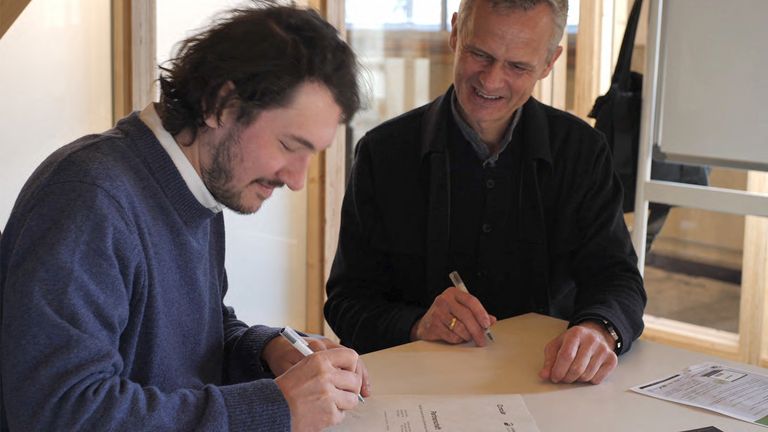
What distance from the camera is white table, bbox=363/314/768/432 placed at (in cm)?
125

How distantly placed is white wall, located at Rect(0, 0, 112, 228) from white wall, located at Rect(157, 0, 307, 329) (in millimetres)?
547

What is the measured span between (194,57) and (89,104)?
1.61 meters

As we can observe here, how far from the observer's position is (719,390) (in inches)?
54.2

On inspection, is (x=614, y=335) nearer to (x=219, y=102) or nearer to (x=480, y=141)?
(x=480, y=141)

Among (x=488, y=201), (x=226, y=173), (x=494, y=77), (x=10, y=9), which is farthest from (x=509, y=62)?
(x=10, y=9)

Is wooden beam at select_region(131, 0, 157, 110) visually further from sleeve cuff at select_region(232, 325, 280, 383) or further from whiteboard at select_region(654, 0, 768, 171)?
whiteboard at select_region(654, 0, 768, 171)

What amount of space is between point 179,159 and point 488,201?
0.88 meters

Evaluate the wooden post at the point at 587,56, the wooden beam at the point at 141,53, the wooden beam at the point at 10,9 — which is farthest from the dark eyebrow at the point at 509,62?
the wooden post at the point at 587,56

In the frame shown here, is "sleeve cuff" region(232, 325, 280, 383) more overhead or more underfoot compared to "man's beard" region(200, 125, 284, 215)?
more underfoot

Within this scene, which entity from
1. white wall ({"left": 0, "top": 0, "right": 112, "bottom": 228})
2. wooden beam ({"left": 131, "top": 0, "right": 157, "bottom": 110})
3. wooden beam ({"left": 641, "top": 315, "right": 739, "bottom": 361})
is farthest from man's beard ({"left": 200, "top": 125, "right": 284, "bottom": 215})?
wooden beam ({"left": 641, "top": 315, "right": 739, "bottom": 361})

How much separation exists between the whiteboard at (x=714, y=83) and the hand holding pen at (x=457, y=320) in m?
1.82

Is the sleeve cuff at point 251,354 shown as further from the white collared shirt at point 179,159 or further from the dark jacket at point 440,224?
the dark jacket at point 440,224

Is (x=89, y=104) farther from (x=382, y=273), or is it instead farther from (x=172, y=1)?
(x=382, y=273)

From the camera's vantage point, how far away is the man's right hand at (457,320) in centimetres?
157
